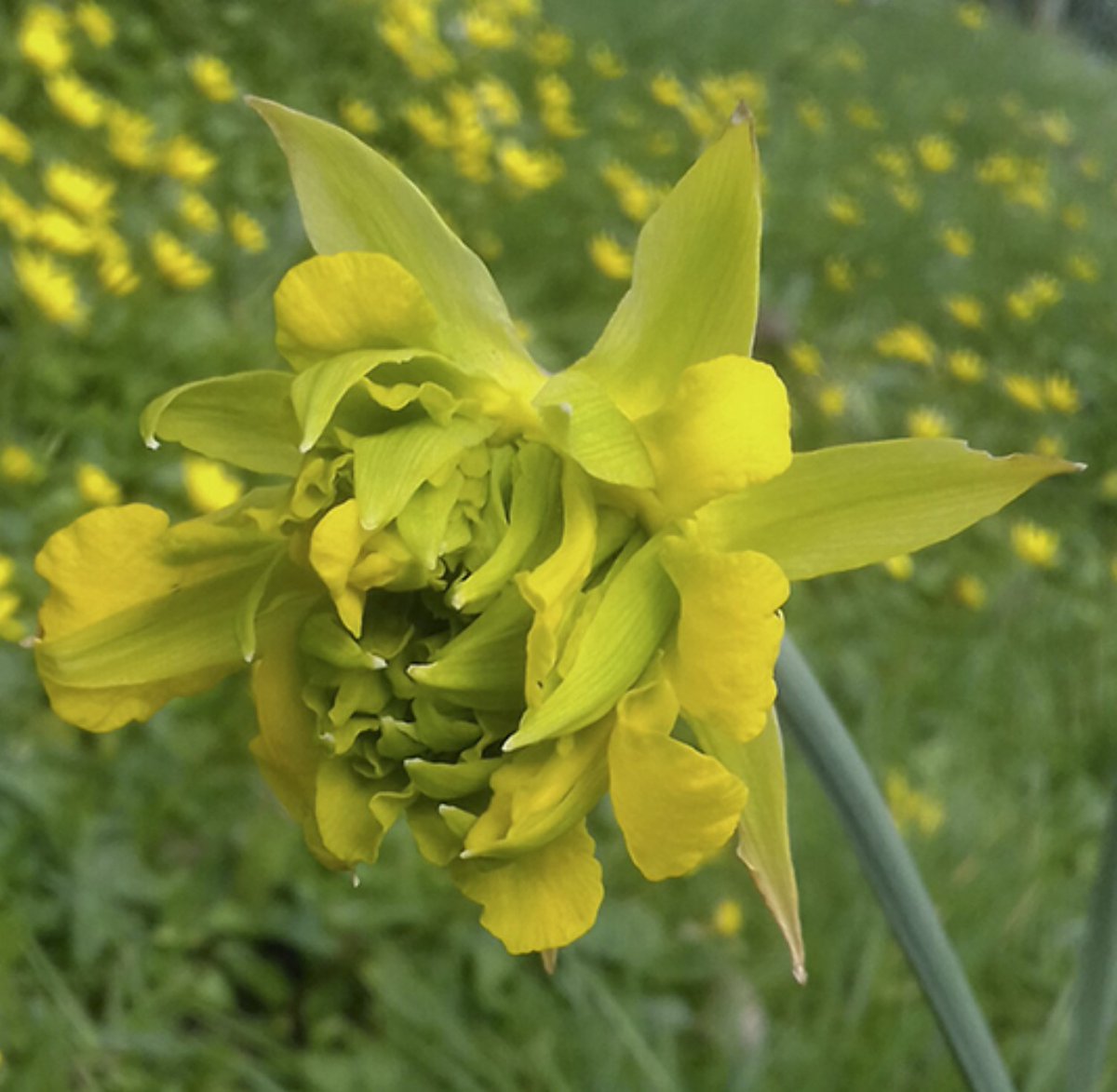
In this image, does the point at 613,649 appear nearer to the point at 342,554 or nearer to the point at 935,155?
the point at 342,554

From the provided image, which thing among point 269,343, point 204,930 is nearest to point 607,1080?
point 204,930

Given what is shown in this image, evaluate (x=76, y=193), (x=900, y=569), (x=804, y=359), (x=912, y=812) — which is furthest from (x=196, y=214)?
(x=912, y=812)

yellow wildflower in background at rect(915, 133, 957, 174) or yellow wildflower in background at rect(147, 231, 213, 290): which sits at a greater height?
yellow wildflower in background at rect(147, 231, 213, 290)

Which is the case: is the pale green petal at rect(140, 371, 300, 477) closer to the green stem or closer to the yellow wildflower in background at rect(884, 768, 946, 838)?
the green stem

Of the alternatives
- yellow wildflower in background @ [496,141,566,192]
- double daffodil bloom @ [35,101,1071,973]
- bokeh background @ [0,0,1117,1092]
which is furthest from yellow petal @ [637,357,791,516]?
yellow wildflower in background @ [496,141,566,192]

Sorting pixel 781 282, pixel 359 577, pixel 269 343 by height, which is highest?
pixel 359 577

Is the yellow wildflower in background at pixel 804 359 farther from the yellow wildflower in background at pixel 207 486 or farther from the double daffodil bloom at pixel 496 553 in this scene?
the double daffodil bloom at pixel 496 553

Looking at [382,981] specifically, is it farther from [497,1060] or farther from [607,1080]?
[607,1080]
